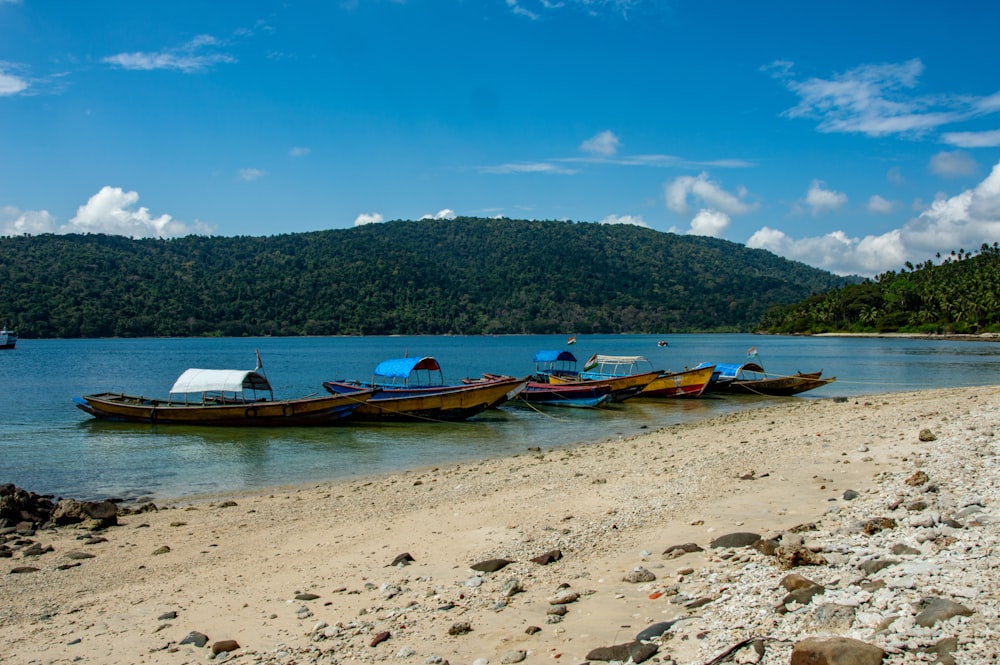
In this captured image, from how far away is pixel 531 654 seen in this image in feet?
18.3

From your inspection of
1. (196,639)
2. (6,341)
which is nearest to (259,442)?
(196,639)

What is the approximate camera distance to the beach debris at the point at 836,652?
429 centimetres

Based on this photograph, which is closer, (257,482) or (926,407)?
(257,482)

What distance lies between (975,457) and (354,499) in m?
10.7

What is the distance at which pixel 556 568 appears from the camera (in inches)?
307

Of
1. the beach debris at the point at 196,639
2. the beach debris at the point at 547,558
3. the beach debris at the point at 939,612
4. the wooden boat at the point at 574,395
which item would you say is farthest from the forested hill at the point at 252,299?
the beach debris at the point at 939,612

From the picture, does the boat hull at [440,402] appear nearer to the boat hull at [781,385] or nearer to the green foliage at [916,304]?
the boat hull at [781,385]

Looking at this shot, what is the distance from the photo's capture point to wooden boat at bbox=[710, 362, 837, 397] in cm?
3750

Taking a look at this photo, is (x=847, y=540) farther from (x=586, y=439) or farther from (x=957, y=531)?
(x=586, y=439)

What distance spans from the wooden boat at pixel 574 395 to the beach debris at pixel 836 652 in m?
28.7

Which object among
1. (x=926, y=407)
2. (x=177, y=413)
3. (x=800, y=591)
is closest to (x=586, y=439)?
(x=926, y=407)

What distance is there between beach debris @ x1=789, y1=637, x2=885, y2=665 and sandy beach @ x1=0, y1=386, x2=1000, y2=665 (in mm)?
150

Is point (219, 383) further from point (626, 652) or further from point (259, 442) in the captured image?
point (626, 652)

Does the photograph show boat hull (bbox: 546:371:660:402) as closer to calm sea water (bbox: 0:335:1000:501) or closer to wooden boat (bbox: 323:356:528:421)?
calm sea water (bbox: 0:335:1000:501)
